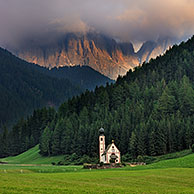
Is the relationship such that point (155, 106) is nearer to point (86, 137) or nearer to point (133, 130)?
point (133, 130)

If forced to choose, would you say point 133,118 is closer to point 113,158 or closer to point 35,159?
point 113,158

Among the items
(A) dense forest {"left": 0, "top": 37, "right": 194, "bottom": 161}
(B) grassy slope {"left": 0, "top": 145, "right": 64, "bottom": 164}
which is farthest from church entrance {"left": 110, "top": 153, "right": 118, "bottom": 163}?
(B) grassy slope {"left": 0, "top": 145, "right": 64, "bottom": 164}

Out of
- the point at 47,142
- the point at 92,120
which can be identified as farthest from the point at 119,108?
the point at 47,142

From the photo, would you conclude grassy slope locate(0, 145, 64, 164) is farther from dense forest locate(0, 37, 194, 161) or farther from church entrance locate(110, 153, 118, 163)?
church entrance locate(110, 153, 118, 163)

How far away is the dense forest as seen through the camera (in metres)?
93.9

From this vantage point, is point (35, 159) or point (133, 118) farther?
point (35, 159)

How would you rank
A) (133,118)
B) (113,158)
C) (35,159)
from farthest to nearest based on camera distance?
(35,159)
(133,118)
(113,158)

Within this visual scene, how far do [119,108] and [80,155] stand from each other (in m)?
31.5

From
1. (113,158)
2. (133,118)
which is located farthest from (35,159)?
(113,158)

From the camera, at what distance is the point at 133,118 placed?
375 feet

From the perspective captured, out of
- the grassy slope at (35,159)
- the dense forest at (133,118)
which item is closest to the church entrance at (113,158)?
the dense forest at (133,118)

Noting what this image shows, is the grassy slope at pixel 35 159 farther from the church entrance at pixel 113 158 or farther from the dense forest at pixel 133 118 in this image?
the church entrance at pixel 113 158

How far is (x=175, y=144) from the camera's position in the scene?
91.2 metres

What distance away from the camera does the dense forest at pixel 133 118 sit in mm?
93875
